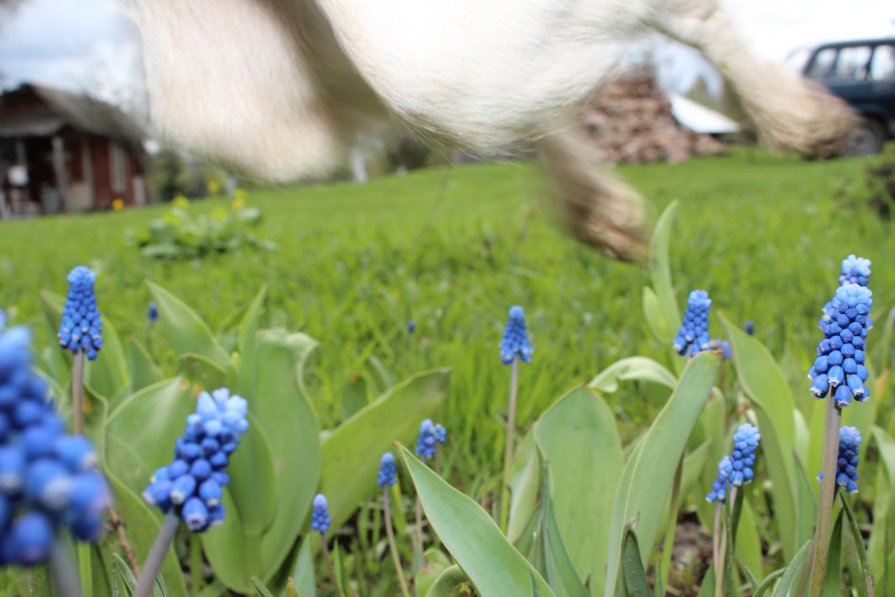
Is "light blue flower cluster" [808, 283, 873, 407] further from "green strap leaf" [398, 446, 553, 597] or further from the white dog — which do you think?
the white dog

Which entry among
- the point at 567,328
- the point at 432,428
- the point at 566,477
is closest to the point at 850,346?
the point at 566,477

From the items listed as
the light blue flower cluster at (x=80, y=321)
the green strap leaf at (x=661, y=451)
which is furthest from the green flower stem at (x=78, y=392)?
the green strap leaf at (x=661, y=451)

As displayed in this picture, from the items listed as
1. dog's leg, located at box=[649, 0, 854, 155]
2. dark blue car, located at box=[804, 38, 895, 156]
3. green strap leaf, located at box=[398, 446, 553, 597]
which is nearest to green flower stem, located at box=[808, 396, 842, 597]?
green strap leaf, located at box=[398, 446, 553, 597]

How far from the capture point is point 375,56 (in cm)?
110

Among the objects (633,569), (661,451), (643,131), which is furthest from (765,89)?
(643,131)

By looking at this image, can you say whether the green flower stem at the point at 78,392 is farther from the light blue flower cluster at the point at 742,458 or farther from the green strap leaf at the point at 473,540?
the light blue flower cluster at the point at 742,458

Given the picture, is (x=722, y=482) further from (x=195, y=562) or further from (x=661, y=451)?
(x=195, y=562)

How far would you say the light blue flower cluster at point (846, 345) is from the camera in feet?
2.16

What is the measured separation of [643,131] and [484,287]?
10.2m

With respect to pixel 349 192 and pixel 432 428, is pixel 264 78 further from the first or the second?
pixel 349 192

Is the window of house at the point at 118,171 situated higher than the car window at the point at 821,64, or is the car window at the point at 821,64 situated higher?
the car window at the point at 821,64

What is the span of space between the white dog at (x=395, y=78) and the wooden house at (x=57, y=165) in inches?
308

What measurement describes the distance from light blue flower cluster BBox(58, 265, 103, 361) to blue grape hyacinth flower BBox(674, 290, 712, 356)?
2.26ft

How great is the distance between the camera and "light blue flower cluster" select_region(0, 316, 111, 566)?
31cm
